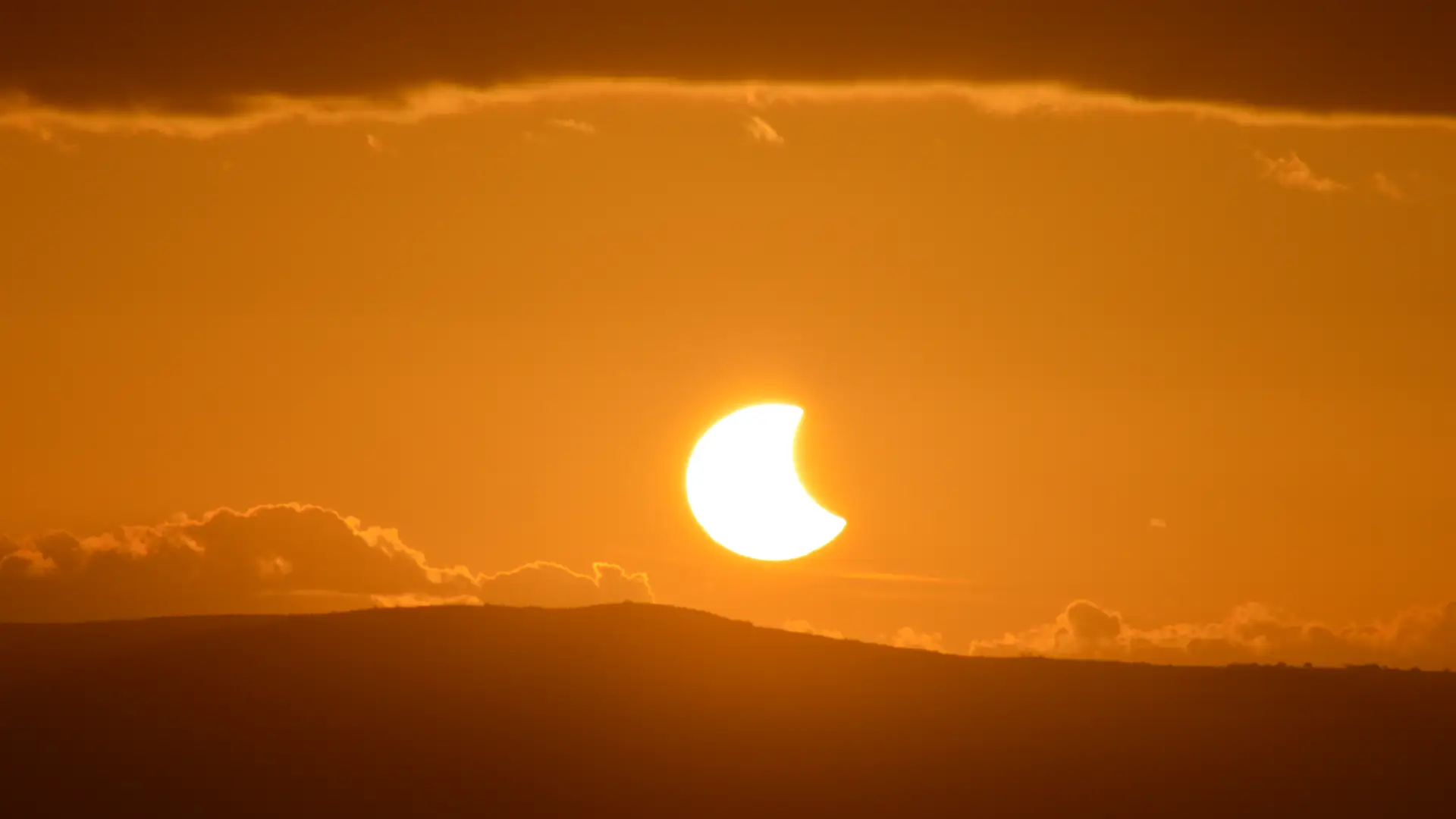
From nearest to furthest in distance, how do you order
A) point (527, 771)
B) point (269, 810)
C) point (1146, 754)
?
1. point (269, 810)
2. point (527, 771)
3. point (1146, 754)

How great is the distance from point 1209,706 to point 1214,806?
962cm

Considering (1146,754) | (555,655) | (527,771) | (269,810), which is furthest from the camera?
(555,655)

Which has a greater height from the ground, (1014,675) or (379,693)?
(1014,675)

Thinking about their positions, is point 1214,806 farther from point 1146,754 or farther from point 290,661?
point 290,661

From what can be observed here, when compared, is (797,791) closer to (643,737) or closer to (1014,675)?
(643,737)

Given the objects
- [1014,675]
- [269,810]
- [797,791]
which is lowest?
[269,810]

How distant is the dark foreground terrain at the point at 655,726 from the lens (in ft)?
212

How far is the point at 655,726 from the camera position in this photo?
7088 cm

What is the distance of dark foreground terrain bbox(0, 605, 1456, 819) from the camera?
64.5 metres

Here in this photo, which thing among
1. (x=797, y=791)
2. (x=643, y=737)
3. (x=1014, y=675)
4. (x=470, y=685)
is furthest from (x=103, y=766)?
(x=1014, y=675)

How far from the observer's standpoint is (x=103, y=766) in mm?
64125

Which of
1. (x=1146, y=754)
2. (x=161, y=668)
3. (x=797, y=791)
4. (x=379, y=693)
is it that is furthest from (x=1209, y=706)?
(x=161, y=668)

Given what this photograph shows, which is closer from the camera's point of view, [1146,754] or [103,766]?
[103,766]

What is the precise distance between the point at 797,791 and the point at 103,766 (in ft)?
73.9
